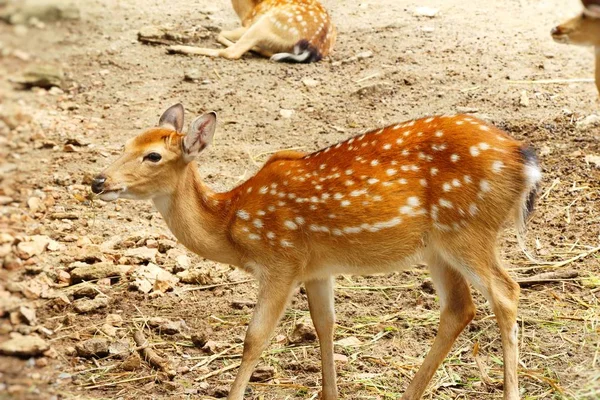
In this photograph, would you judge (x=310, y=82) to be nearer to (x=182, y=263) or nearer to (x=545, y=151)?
(x=545, y=151)

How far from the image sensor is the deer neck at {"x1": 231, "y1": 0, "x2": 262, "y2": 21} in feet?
35.2

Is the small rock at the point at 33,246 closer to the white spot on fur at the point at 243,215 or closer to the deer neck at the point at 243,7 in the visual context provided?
the white spot on fur at the point at 243,215

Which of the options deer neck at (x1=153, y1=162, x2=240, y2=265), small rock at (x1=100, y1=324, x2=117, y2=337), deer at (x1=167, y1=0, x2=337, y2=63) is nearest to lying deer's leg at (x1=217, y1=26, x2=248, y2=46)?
deer at (x1=167, y1=0, x2=337, y2=63)

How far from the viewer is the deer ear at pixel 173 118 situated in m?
5.24

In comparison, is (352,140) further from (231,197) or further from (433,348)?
(433,348)

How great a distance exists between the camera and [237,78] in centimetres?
923

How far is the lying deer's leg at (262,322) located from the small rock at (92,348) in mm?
908

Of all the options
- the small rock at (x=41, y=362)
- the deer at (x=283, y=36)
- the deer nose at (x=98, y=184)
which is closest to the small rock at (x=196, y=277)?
the deer nose at (x=98, y=184)

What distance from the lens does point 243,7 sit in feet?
35.5

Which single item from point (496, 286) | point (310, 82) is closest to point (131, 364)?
point (496, 286)

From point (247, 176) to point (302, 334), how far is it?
214 cm

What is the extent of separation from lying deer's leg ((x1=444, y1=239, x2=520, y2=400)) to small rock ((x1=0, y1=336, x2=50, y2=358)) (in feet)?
6.37

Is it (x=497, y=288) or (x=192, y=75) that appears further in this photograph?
(x=192, y=75)

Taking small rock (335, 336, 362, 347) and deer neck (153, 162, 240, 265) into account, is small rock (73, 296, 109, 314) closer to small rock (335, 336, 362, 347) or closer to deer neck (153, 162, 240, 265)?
deer neck (153, 162, 240, 265)
